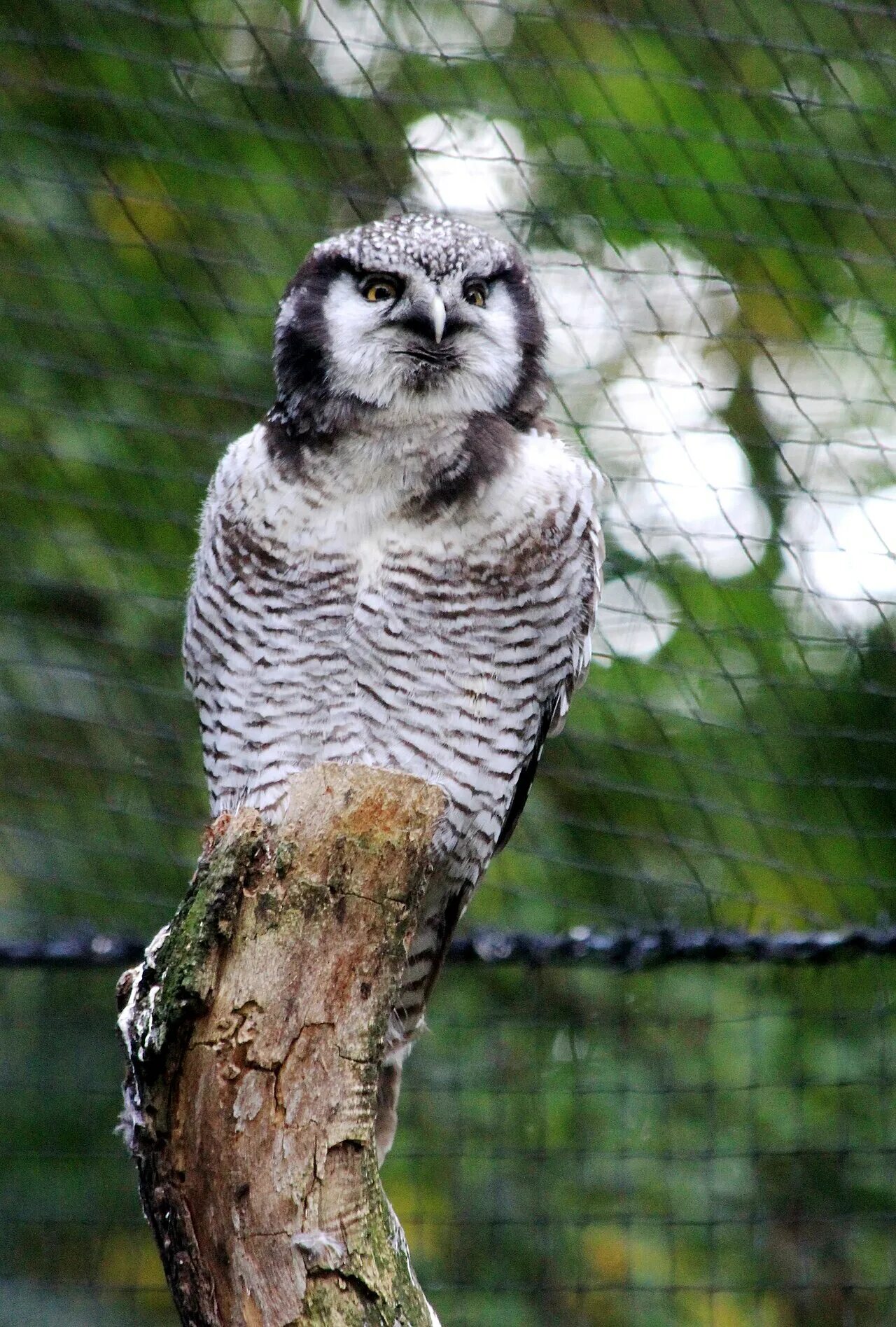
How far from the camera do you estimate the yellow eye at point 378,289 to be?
8.80 feet

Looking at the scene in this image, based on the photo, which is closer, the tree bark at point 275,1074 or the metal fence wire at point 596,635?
the tree bark at point 275,1074

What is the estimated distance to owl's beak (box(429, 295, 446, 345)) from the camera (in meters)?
2.57

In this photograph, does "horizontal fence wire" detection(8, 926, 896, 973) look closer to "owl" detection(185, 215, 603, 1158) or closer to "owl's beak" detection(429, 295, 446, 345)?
"owl" detection(185, 215, 603, 1158)

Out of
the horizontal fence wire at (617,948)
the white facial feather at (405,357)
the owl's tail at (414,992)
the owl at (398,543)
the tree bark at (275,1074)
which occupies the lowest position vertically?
the horizontal fence wire at (617,948)

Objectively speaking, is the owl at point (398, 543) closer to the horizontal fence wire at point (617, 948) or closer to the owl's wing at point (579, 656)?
the owl's wing at point (579, 656)

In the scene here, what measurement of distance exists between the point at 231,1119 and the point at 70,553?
3.08m

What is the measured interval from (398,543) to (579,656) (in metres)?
0.50

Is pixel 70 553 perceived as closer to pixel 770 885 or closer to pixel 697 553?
pixel 697 553

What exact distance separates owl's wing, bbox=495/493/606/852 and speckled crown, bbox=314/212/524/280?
46 centimetres

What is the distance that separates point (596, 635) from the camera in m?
4.25

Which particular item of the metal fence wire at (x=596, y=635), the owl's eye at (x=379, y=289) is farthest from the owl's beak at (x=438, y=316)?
the metal fence wire at (x=596, y=635)

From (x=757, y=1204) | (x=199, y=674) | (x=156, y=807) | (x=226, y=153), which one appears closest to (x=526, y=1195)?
(x=757, y=1204)

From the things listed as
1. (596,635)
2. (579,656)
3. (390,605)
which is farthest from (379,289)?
(596,635)

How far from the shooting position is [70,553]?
4672mm
